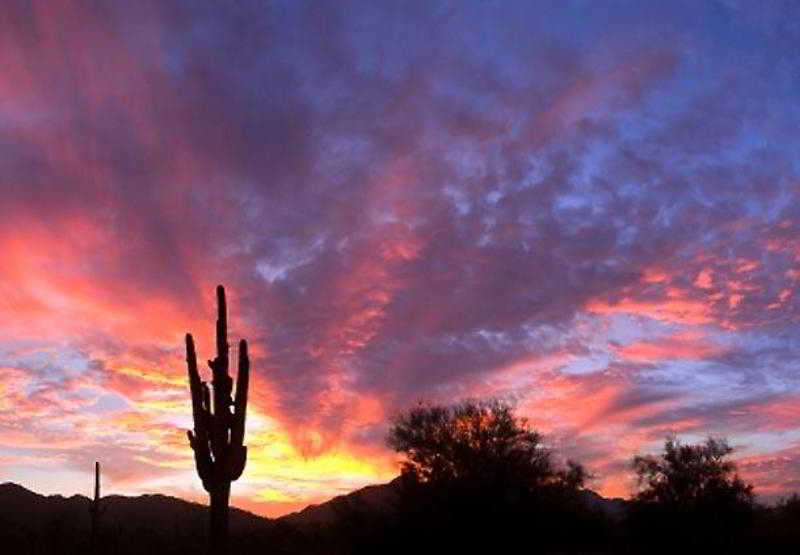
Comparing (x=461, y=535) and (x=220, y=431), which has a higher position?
(x=220, y=431)

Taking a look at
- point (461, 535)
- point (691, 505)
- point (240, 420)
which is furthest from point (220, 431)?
point (691, 505)

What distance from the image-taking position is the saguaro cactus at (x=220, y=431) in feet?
50.7

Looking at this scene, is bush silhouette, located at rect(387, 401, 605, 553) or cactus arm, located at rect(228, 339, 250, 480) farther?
bush silhouette, located at rect(387, 401, 605, 553)

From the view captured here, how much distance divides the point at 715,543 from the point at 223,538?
3567 cm

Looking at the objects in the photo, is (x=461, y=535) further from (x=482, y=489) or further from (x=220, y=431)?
(x=220, y=431)

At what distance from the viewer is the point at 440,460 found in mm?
41781

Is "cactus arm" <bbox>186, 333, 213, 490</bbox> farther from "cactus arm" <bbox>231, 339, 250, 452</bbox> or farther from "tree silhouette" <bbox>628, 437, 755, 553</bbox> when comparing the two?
"tree silhouette" <bbox>628, 437, 755, 553</bbox>

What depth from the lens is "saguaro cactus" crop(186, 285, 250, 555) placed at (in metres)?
15.4

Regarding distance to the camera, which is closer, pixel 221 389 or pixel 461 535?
pixel 221 389

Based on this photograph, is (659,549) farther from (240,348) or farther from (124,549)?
(240,348)

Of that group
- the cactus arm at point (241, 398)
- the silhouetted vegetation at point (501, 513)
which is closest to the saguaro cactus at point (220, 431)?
the cactus arm at point (241, 398)

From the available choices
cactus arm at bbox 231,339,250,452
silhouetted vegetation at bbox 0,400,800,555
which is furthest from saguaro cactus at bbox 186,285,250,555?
silhouetted vegetation at bbox 0,400,800,555

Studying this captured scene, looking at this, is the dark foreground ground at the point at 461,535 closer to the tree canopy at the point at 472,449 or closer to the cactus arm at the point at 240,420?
the tree canopy at the point at 472,449

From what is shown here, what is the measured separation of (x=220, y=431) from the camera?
1579 cm
